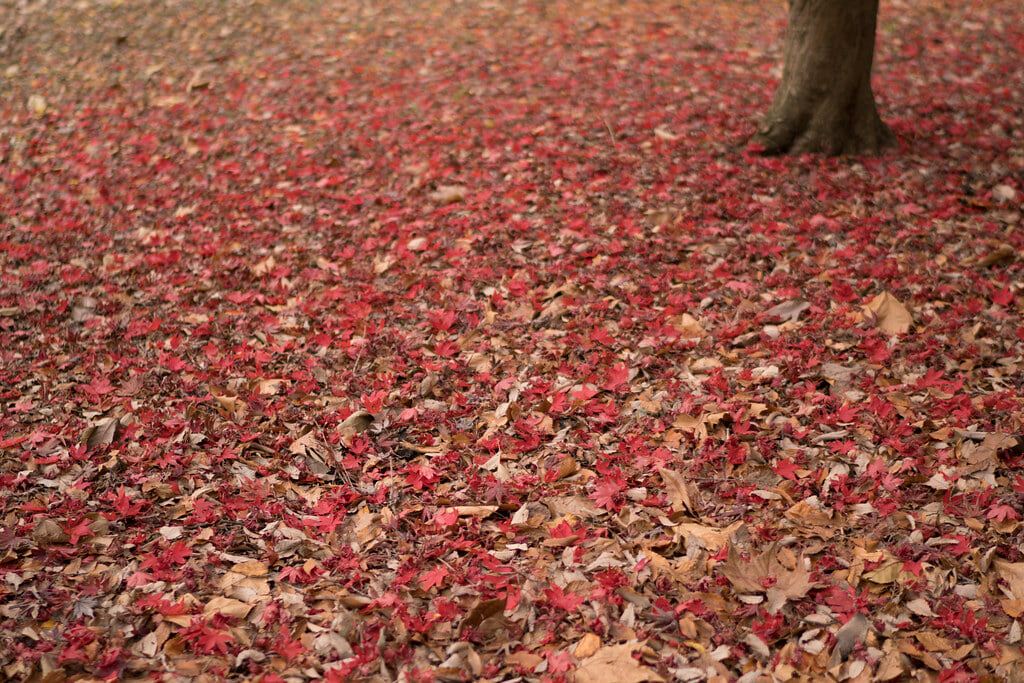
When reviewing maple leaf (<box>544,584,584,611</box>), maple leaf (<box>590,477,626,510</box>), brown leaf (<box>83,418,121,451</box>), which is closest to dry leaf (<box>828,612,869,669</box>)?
maple leaf (<box>544,584,584,611</box>)

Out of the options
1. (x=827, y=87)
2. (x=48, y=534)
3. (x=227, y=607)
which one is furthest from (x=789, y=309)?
(x=48, y=534)

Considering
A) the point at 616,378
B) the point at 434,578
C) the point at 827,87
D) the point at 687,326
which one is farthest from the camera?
the point at 827,87

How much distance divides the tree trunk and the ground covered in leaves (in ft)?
0.91

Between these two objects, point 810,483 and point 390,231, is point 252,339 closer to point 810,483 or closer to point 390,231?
point 390,231

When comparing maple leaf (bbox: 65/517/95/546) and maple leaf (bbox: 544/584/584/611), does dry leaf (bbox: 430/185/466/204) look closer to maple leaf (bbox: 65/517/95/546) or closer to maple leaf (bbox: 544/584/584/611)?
maple leaf (bbox: 65/517/95/546)

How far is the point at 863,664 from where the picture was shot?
269cm

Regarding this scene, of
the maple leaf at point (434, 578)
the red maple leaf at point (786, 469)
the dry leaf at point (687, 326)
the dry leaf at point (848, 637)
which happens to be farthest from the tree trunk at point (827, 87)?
the maple leaf at point (434, 578)

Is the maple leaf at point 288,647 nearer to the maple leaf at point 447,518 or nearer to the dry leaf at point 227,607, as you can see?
the dry leaf at point 227,607

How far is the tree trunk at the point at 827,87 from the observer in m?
6.00

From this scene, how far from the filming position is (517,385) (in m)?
4.25

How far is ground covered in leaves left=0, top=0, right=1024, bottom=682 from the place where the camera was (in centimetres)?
290

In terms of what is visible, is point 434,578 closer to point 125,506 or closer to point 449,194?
point 125,506

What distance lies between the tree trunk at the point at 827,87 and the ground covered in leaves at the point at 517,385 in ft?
0.91

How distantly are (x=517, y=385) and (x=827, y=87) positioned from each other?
3.94 meters
